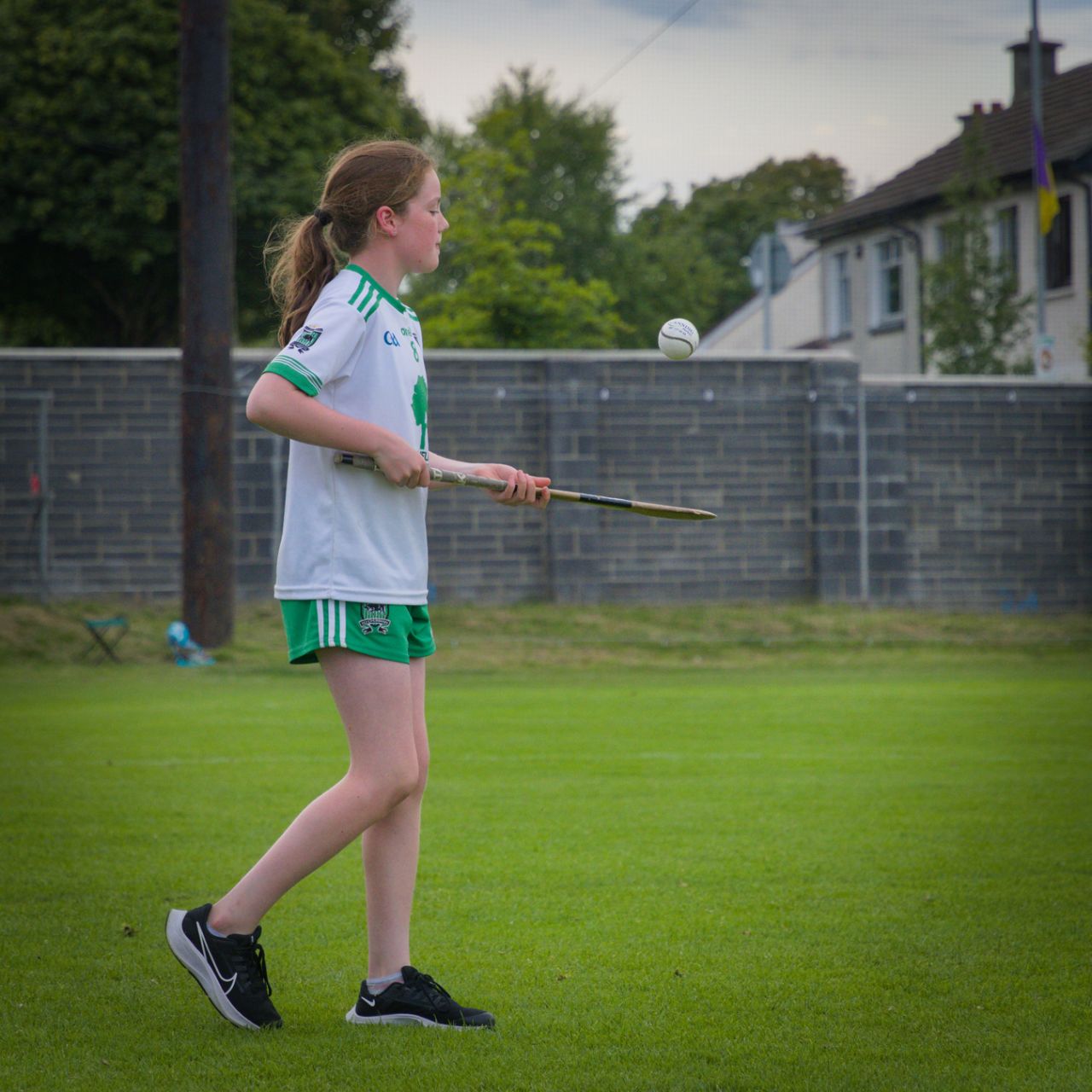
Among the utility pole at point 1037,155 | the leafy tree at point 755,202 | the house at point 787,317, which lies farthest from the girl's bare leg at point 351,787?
the leafy tree at point 755,202

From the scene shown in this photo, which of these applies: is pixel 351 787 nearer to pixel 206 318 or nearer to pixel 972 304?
pixel 206 318

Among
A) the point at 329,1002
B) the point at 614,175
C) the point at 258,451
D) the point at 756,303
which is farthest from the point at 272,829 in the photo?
the point at 614,175

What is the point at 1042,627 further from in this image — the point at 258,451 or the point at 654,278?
the point at 654,278

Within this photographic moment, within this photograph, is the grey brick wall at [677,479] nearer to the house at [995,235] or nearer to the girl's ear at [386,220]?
the house at [995,235]

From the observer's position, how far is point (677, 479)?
1925 cm

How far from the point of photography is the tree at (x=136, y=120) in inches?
1074

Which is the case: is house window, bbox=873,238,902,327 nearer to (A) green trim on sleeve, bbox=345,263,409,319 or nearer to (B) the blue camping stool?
(B) the blue camping stool

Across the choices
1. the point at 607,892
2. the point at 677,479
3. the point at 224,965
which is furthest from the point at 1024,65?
the point at 224,965

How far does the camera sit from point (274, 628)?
17.0 metres

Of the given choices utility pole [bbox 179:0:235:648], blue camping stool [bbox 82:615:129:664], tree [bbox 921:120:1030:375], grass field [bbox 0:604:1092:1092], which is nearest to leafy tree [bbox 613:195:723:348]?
tree [bbox 921:120:1030:375]

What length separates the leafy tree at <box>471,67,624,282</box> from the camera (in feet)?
165

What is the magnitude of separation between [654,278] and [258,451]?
1357 inches

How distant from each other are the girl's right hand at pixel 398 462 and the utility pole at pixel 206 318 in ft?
40.0

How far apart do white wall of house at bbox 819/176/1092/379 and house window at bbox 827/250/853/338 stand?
0.02 meters
